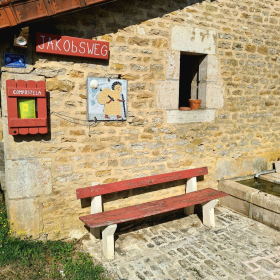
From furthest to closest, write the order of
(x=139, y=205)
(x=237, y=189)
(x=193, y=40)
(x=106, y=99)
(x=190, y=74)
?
(x=190, y=74)
(x=237, y=189)
(x=193, y=40)
(x=139, y=205)
(x=106, y=99)

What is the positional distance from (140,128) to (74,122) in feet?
3.33

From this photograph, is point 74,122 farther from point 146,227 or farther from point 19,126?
point 146,227

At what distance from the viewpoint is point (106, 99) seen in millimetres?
3723

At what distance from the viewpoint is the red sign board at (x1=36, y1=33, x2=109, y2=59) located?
3.20 meters

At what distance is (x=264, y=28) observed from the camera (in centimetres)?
516

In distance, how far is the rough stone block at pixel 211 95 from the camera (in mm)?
4664

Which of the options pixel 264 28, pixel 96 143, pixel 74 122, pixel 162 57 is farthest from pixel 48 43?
pixel 264 28

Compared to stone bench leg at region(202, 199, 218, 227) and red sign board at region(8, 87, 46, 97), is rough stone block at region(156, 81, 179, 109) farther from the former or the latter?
red sign board at region(8, 87, 46, 97)

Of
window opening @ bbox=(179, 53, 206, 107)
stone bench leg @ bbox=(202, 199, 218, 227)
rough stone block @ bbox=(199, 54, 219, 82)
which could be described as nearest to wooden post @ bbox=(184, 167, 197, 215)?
stone bench leg @ bbox=(202, 199, 218, 227)

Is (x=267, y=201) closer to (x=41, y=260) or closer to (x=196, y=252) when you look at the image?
(x=196, y=252)

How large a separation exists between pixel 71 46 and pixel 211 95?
2535 mm

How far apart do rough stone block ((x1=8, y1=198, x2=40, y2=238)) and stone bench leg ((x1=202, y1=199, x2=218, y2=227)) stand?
2.48 meters

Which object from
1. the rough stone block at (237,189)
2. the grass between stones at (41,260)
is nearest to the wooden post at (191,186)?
the rough stone block at (237,189)

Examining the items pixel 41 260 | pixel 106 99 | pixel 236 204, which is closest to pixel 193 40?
pixel 106 99
